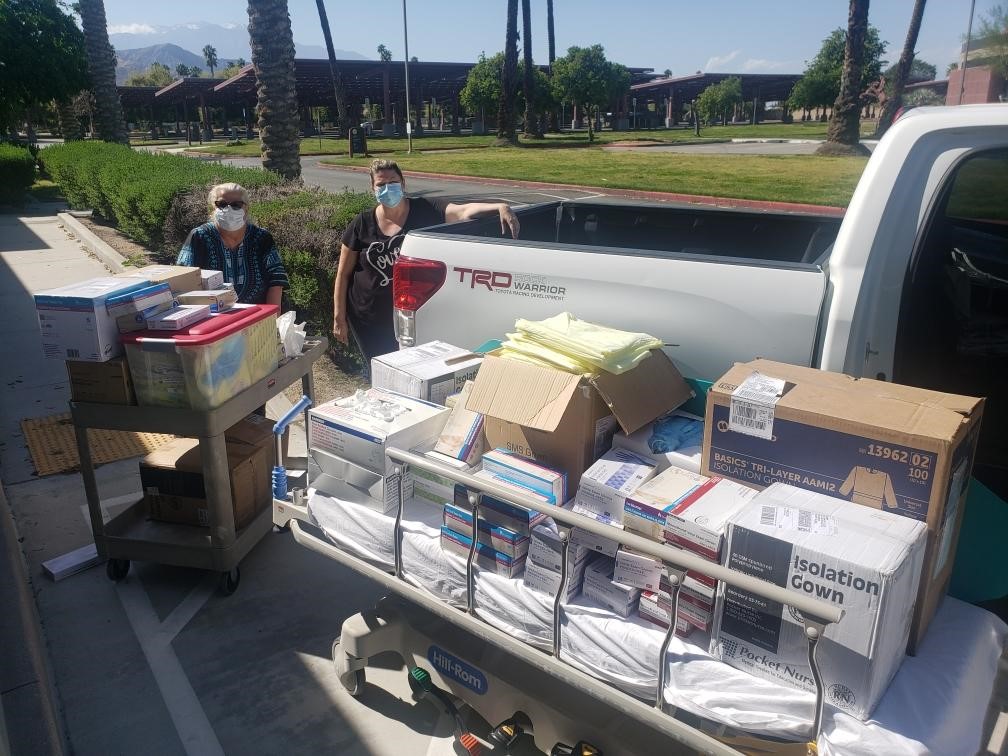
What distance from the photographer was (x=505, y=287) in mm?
3529

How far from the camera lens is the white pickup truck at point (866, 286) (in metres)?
2.84

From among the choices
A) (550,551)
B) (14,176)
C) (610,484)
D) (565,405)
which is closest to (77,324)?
(565,405)

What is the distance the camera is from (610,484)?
2.55 metres

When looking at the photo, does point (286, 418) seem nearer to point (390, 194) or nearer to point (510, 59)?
point (390, 194)

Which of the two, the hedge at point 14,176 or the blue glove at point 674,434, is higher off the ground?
the hedge at point 14,176

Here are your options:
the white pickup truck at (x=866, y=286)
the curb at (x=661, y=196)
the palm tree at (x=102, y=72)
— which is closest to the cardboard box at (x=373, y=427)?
the white pickup truck at (x=866, y=286)

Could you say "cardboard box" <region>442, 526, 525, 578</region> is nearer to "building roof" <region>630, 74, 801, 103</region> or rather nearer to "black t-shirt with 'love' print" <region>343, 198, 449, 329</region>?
"black t-shirt with 'love' print" <region>343, 198, 449, 329</region>

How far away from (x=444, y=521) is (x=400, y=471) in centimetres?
27

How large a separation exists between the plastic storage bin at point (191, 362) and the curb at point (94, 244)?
9.19m

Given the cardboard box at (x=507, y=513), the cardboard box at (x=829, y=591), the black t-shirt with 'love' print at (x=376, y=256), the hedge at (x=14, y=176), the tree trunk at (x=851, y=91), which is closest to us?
the cardboard box at (x=829, y=591)

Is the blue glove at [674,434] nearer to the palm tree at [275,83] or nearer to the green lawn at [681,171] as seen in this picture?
the palm tree at [275,83]

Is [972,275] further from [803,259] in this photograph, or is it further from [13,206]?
[13,206]

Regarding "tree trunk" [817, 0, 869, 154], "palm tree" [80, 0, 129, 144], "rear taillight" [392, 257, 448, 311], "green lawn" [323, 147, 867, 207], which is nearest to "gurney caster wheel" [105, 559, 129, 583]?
"rear taillight" [392, 257, 448, 311]

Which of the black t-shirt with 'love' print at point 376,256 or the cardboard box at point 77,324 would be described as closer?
the cardboard box at point 77,324
